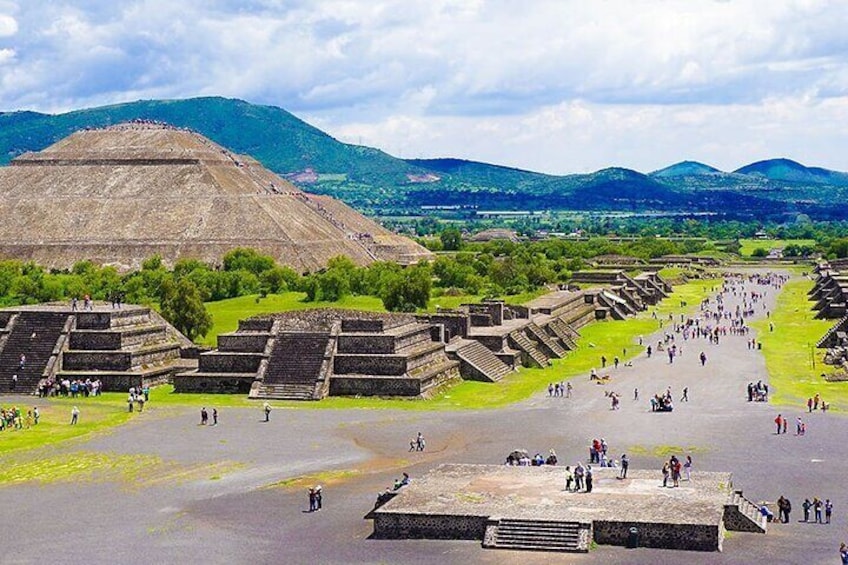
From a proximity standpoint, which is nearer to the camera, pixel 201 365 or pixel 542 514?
pixel 542 514

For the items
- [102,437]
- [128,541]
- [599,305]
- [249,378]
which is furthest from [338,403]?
[599,305]

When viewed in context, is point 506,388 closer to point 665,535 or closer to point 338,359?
point 338,359

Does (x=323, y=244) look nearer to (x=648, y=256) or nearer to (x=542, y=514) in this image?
(x=648, y=256)

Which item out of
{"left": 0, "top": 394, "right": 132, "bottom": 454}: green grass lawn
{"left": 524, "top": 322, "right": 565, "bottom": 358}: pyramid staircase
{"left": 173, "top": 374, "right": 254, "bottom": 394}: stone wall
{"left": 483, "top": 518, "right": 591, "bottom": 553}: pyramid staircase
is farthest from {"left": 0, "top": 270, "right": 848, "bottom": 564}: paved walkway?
{"left": 524, "top": 322, "right": 565, "bottom": 358}: pyramid staircase

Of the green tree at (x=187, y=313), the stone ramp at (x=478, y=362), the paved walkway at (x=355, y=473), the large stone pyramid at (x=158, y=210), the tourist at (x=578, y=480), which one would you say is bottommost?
the paved walkway at (x=355, y=473)

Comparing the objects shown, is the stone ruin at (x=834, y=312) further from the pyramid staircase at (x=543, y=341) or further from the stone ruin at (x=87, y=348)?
the stone ruin at (x=87, y=348)

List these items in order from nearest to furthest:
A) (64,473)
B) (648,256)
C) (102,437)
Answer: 1. (64,473)
2. (102,437)
3. (648,256)

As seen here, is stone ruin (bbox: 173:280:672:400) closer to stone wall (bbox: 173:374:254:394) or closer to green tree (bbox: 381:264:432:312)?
stone wall (bbox: 173:374:254:394)

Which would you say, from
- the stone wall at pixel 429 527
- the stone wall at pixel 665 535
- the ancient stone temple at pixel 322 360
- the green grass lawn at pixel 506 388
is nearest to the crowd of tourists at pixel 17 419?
the green grass lawn at pixel 506 388
